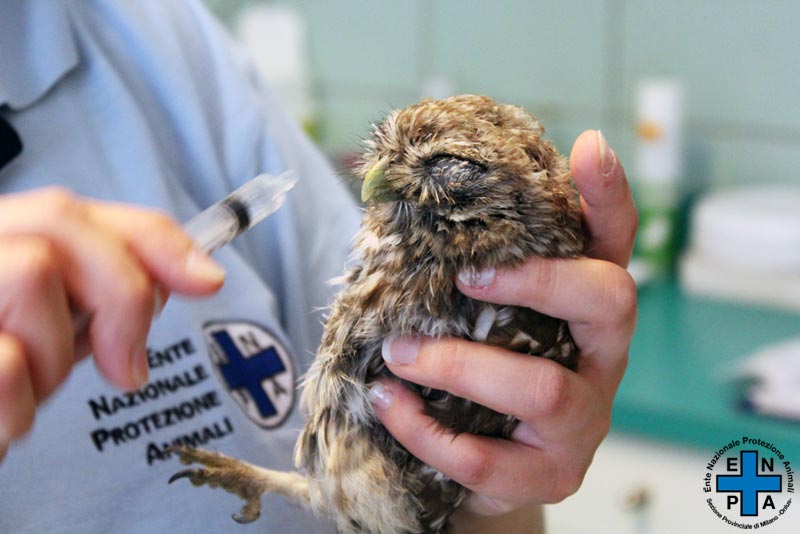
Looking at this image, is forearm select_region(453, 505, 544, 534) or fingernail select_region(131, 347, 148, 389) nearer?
fingernail select_region(131, 347, 148, 389)

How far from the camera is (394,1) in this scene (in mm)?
2398

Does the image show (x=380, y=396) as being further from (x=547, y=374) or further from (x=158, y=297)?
(x=158, y=297)

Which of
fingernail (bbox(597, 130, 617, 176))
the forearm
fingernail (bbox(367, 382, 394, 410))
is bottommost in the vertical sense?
the forearm

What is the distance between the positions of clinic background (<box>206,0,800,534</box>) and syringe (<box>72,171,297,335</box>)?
2.32ft

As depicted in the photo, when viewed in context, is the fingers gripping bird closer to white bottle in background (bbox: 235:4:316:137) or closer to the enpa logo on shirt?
the enpa logo on shirt

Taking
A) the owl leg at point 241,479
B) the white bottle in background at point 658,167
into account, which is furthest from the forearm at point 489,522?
the white bottle in background at point 658,167

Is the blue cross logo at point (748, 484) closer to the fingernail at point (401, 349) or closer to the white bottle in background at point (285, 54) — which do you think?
the fingernail at point (401, 349)

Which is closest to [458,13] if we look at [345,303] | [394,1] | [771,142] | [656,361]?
[394,1]

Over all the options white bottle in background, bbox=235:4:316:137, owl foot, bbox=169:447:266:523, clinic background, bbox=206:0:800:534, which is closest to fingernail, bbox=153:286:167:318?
owl foot, bbox=169:447:266:523

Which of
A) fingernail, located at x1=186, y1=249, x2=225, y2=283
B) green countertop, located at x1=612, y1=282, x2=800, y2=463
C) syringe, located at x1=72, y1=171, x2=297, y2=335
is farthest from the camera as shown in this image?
green countertop, located at x1=612, y1=282, x2=800, y2=463

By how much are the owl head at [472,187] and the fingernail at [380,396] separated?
0.13 meters

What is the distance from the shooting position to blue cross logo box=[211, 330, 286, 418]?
92 cm

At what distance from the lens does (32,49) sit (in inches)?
36.3

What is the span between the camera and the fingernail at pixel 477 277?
2.19ft
